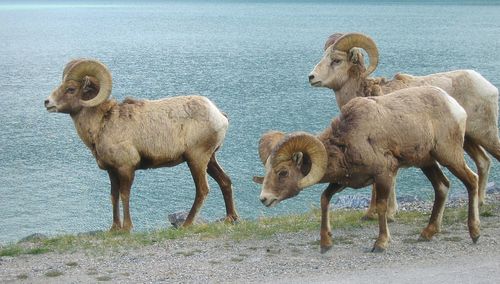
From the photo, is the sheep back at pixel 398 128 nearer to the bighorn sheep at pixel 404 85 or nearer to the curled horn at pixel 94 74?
the bighorn sheep at pixel 404 85

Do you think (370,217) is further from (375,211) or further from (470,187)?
(470,187)

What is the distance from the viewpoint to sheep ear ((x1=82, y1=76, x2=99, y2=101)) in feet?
44.6

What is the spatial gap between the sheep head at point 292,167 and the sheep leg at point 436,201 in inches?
85.9

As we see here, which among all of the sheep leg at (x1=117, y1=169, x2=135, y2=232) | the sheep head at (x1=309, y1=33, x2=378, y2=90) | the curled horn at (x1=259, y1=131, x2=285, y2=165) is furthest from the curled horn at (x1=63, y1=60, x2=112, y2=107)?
the curled horn at (x1=259, y1=131, x2=285, y2=165)

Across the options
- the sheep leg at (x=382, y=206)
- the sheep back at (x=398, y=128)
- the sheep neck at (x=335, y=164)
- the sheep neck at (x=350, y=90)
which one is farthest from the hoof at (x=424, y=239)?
the sheep neck at (x=350, y=90)

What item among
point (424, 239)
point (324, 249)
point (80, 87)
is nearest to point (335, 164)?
point (324, 249)

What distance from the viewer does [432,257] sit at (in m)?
10.4

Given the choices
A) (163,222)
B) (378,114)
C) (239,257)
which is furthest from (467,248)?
(163,222)

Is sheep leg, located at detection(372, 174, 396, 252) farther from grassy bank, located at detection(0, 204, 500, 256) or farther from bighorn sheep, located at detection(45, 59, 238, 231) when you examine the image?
bighorn sheep, located at detection(45, 59, 238, 231)

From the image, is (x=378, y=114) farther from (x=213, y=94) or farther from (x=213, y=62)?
(x=213, y=62)

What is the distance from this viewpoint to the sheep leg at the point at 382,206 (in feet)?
34.4

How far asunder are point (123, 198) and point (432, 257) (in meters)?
5.54

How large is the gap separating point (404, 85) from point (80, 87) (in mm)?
5561

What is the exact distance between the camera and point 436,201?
1153 cm
